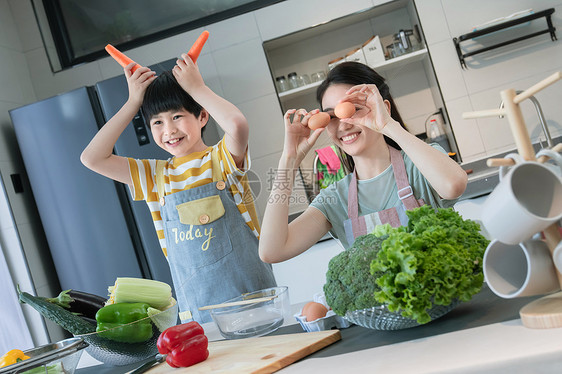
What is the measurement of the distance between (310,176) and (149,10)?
1322 mm

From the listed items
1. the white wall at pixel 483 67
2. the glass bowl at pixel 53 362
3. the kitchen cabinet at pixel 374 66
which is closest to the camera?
the glass bowl at pixel 53 362

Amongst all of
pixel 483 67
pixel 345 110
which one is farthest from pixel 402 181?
pixel 483 67

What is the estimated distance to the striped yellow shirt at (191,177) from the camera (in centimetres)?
165

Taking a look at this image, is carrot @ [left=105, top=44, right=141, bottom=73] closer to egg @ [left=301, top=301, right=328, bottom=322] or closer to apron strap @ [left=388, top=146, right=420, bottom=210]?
apron strap @ [left=388, top=146, right=420, bottom=210]

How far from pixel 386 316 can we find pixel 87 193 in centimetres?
223

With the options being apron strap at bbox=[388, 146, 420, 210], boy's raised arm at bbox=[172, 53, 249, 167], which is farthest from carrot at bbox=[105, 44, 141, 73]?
apron strap at bbox=[388, 146, 420, 210]

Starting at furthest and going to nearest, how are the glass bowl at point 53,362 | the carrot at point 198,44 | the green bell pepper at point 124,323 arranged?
the carrot at point 198,44, the green bell pepper at point 124,323, the glass bowl at point 53,362

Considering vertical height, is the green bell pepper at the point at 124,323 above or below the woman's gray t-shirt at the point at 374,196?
below

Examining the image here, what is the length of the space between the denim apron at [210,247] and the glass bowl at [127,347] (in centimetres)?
44

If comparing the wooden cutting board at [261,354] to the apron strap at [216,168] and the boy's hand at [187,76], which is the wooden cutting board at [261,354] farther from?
the boy's hand at [187,76]

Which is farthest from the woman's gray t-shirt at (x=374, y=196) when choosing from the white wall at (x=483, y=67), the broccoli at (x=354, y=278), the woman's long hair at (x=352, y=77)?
the white wall at (x=483, y=67)

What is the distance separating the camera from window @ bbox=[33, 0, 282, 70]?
9.82 ft

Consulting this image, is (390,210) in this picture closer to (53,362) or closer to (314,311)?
(314,311)

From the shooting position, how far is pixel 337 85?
1.35 metres
